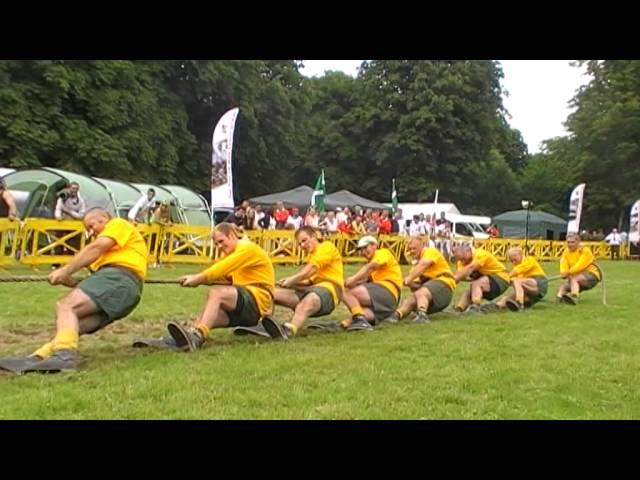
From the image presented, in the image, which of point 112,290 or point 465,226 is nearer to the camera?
point 112,290

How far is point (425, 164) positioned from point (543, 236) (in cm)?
892

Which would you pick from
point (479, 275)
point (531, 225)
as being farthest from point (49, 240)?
point (531, 225)

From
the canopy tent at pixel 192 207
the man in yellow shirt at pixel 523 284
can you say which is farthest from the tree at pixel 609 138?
the man in yellow shirt at pixel 523 284

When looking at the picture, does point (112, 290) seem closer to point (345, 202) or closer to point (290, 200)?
point (290, 200)

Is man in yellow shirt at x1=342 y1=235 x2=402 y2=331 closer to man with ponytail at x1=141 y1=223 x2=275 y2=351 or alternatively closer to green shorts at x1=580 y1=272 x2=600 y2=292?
man with ponytail at x1=141 y1=223 x2=275 y2=351

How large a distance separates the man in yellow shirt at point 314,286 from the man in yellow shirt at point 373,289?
0.45 metres

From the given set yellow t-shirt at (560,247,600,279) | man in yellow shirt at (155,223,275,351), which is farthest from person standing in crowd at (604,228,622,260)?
man in yellow shirt at (155,223,275,351)

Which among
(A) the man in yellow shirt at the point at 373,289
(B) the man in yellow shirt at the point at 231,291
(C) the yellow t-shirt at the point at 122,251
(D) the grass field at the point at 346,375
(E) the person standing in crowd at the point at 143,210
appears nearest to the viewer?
(D) the grass field at the point at 346,375

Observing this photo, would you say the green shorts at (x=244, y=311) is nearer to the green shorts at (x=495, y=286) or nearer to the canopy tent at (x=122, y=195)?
the green shorts at (x=495, y=286)

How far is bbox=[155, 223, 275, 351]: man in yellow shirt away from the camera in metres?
7.18

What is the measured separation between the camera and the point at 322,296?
8.46 m

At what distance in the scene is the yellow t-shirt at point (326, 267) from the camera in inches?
340

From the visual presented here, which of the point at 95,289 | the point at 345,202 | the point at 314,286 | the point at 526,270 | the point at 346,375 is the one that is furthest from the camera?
the point at 345,202

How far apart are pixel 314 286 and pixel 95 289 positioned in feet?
9.41
